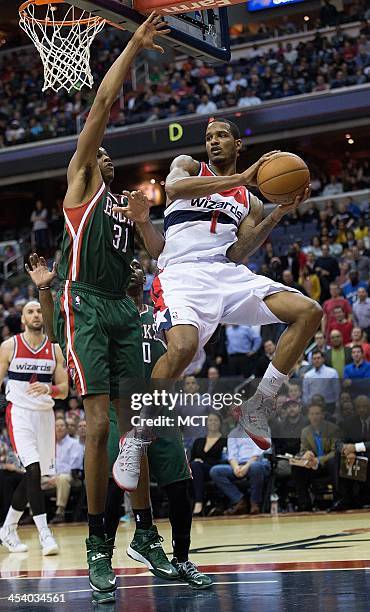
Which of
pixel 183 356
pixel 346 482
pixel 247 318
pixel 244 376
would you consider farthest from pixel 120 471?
pixel 244 376

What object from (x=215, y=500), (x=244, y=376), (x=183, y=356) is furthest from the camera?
(x=244, y=376)

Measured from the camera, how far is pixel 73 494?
12.9 metres

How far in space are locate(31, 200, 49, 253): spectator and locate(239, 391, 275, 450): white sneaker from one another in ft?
67.4

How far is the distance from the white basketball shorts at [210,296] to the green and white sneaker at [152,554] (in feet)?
3.93

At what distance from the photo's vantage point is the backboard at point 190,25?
6.28m

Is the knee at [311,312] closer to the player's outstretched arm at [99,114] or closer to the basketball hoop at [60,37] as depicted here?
the player's outstretched arm at [99,114]

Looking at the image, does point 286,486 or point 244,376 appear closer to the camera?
point 286,486

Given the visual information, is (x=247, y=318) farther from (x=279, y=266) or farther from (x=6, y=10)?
(x=6, y=10)

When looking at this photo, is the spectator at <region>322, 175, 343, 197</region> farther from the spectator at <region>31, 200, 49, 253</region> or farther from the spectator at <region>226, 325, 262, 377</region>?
the spectator at <region>226, 325, 262, 377</region>

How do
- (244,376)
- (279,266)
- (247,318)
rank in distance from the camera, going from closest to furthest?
(247,318) < (244,376) < (279,266)

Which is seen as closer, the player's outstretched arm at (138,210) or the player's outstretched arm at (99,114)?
the player's outstretched arm at (99,114)

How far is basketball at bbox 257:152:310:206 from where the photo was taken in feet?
18.6

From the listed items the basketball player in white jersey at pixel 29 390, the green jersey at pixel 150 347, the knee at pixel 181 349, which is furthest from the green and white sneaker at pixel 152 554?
the basketball player in white jersey at pixel 29 390

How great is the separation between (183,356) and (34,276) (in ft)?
4.05
